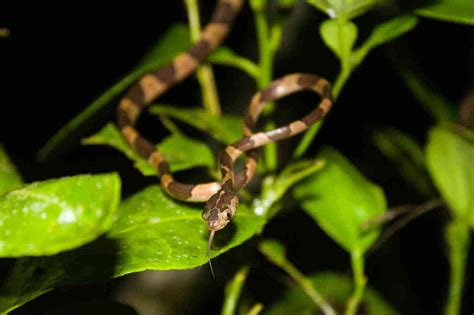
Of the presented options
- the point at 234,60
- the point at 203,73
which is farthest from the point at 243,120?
the point at 203,73

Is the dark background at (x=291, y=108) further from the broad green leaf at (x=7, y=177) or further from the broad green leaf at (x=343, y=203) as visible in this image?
the broad green leaf at (x=7, y=177)

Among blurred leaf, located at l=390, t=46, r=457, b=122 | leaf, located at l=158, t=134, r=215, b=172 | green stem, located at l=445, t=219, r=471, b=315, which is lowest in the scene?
green stem, located at l=445, t=219, r=471, b=315

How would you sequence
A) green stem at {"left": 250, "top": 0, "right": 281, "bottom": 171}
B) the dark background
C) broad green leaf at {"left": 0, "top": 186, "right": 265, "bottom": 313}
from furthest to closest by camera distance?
the dark background, green stem at {"left": 250, "top": 0, "right": 281, "bottom": 171}, broad green leaf at {"left": 0, "top": 186, "right": 265, "bottom": 313}

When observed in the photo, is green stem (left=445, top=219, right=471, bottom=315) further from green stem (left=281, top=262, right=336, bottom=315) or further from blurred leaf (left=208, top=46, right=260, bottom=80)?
blurred leaf (left=208, top=46, right=260, bottom=80)

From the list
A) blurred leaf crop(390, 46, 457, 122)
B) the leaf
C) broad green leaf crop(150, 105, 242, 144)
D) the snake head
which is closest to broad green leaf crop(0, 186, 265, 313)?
the snake head

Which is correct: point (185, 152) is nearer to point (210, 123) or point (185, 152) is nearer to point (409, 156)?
point (210, 123)

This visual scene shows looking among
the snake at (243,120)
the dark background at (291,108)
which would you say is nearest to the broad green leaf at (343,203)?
the snake at (243,120)

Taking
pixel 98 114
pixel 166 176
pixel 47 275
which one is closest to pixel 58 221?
pixel 47 275

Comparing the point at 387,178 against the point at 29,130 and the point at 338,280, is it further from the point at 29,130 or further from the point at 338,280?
the point at 29,130
